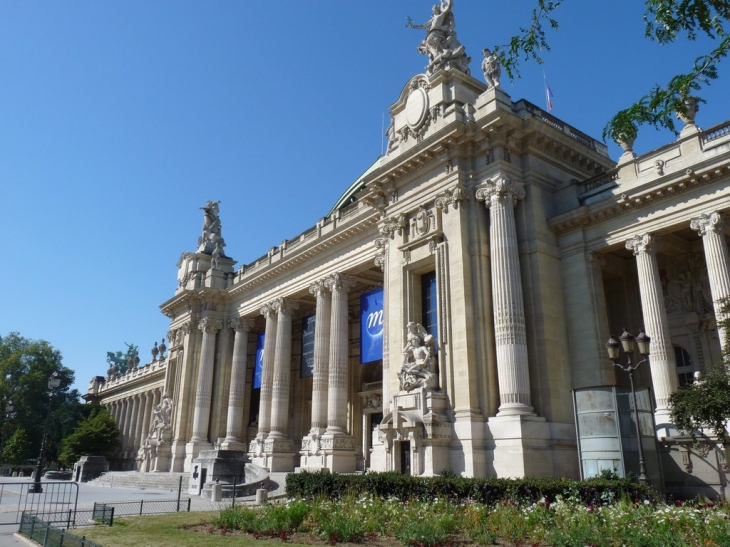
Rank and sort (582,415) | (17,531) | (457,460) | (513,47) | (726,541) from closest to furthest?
(726,541) < (513,47) < (17,531) < (582,415) < (457,460)

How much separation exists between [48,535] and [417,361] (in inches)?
559

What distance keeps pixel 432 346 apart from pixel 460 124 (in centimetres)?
915

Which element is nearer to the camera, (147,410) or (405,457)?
(405,457)

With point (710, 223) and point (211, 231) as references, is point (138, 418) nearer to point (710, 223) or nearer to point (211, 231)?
point (211, 231)

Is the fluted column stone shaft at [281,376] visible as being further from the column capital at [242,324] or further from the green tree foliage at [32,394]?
the green tree foliage at [32,394]

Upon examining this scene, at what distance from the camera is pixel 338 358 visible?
33656 millimetres

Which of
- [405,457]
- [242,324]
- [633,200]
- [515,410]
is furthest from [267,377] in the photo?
[633,200]

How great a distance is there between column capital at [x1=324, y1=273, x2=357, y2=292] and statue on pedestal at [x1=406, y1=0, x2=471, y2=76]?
510 inches

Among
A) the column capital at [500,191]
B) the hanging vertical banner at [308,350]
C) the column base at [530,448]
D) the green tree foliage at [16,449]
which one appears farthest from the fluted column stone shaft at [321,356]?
the green tree foliage at [16,449]

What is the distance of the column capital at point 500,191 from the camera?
2345 cm

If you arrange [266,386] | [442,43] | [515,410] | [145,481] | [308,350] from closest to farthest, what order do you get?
[515,410] < [442,43] < [145,481] < [308,350] < [266,386]

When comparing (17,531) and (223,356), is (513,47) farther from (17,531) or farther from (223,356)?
(223,356)

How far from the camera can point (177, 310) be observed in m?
49.6

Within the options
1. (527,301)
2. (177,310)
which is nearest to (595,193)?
(527,301)
